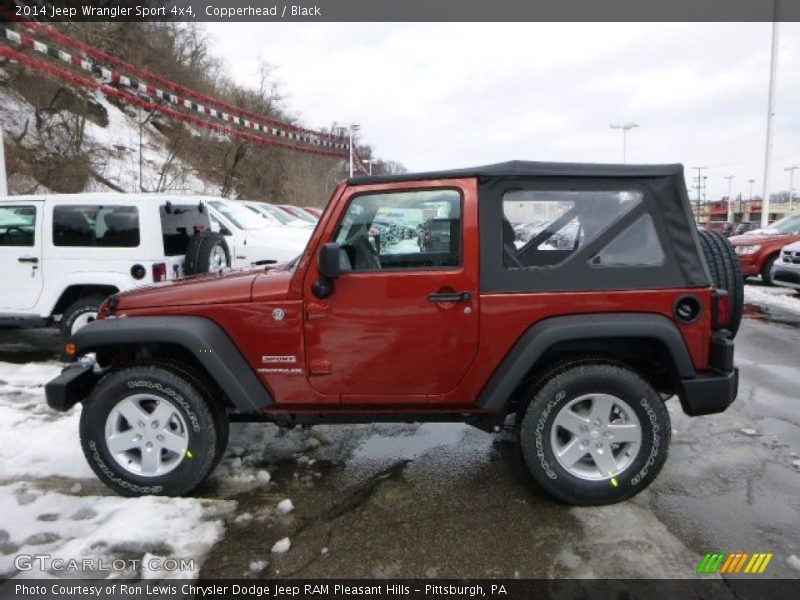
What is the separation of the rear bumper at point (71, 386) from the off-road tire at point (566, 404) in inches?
104

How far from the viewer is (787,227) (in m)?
13.2

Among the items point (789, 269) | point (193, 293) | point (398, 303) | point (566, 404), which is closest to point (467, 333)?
point (398, 303)

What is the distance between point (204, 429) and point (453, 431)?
76.2 inches

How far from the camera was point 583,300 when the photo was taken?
3.13 metres

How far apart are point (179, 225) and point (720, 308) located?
216 inches

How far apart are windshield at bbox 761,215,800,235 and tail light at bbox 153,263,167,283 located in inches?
515

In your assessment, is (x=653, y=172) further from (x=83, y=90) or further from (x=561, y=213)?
(x=83, y=90)

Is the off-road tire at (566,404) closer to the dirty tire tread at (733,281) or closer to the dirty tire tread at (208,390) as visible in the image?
the dirty tire tread at (733,281)

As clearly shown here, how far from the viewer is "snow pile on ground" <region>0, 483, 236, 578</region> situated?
2691 millimetres

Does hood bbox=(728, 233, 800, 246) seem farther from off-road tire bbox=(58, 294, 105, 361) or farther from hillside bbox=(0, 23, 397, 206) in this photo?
hillside bbox=(0, 23, 397, 206)

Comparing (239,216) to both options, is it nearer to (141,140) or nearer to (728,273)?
(728,273)

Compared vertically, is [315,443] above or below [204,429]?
below

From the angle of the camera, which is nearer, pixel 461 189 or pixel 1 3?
pixel 461 189

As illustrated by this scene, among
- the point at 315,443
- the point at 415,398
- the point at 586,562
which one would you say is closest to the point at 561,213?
the point at 415,398
